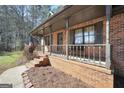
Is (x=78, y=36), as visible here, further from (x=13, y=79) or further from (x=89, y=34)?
(x=13, y=79)

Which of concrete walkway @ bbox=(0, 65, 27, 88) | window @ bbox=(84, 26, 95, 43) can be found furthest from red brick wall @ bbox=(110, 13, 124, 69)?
concrete walkway @ bbox=(0, 65, 27, 88)

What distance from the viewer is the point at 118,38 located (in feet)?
27.5

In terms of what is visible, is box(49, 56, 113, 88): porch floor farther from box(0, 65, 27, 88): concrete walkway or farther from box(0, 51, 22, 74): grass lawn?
box(0, 51, 22, 74): grass lawn

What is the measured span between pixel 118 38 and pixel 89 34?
10.5ft

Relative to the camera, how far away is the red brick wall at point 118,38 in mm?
8141

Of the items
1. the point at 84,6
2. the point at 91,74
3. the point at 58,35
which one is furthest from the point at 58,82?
the point at 58,35

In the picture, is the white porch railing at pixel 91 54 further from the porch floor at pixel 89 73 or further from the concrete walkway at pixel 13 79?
the concrete walkway at pixel 13 79

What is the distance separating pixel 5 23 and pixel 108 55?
42343 mm

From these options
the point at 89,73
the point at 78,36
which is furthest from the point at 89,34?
Answer: the point at 89,73

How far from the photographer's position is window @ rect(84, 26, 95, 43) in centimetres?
1095

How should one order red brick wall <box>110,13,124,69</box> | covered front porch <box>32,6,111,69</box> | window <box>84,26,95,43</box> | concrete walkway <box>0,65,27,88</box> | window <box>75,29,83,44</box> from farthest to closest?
window <box>75,29,83,44</box>
window <box>84,26,95,43</box>
concrete walkway <box>0,65,27,88</box>
red brick wall <box>110,13,124,69</box>
covered front porch <box>32,6,111,69</box>

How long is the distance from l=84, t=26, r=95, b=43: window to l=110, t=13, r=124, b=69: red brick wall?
226 centimetres

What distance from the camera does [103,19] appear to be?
31.4 ft

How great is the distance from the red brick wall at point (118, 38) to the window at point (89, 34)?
2.26m
